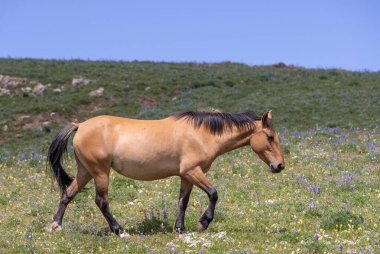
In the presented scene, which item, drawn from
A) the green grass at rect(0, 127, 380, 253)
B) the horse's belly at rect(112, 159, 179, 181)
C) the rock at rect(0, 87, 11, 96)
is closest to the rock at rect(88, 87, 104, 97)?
the rock at rect(0, 87, 11, 96)

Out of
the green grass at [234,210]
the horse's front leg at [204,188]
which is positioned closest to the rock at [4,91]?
the green grass at [234,210]

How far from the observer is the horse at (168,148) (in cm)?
1045

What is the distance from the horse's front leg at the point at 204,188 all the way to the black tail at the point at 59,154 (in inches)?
106

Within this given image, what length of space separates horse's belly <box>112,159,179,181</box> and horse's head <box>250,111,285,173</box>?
176cm

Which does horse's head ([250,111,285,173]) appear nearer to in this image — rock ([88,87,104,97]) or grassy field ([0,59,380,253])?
grassy field ([0,59,380,253])

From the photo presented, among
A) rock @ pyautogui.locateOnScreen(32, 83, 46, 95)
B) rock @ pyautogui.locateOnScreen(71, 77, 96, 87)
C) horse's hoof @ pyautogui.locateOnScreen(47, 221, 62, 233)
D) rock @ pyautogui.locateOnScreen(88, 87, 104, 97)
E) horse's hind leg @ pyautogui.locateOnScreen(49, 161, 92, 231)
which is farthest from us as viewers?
rock @ pyautogui.locateOnScreen(71, 77, 96, 87)

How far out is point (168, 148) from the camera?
10.5 metres

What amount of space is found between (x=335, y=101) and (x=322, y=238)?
27.5 metres

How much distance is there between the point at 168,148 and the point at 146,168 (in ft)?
1.92

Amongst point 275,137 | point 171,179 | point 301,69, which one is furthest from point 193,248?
point 301,69

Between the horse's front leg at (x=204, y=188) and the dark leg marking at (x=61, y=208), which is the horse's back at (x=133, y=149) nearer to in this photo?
the horse's front leg at (x=204, y=188)

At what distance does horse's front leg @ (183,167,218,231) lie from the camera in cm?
1020

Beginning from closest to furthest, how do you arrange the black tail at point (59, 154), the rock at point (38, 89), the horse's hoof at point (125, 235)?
the horse's hoof at point (125, 235)
the black tail at point (59, 154)
the rock at point (38, 89)

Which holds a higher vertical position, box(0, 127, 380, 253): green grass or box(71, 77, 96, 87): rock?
box(71, 77, 96, 87): rock
